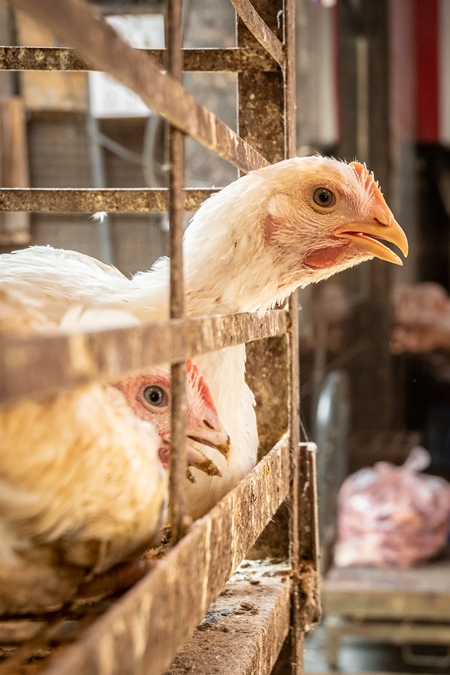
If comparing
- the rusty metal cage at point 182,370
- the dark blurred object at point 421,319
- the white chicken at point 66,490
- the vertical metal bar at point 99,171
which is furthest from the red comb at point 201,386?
the dark blurred object at point 421,319

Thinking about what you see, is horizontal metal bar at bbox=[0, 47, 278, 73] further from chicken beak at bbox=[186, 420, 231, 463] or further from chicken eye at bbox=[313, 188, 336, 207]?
chicken beak at bbox=[186, 420, 231, 463]

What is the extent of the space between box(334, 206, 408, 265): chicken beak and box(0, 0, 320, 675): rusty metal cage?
186mm

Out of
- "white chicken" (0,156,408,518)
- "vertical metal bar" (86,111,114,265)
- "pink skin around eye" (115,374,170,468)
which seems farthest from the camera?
"vertical metal bar" (86,111,114,265)

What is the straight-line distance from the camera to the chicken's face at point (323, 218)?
60.4 inches

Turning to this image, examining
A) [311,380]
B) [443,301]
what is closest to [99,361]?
[311,380]

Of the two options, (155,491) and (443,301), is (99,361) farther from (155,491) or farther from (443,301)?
(443,301)

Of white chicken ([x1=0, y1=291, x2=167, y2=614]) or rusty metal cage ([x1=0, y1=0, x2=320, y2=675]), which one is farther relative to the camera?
white chicken ([x1=0, y1=291, x2=167, y2=614])

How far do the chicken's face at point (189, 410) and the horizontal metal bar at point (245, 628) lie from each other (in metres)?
0.27

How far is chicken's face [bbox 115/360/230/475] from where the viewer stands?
1157 millimetres

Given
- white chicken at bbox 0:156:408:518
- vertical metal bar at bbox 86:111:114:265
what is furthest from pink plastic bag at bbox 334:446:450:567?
white chicken at bbox 0:156:408:518

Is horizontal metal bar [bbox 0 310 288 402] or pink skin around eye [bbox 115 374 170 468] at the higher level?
horizontal metal bar [bbox 0 310 288 402]

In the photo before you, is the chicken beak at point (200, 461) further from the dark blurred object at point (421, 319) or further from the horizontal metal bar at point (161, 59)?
the dark blurred object at point (421, 319)

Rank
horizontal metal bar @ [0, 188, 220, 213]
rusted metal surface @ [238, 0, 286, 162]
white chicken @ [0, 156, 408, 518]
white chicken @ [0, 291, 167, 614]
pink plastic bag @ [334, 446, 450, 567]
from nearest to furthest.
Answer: white chicken @ [0, 291, 167, 614] < white chicken @ [0, 156, 408, 518] < horizontal metal bar @ [0, 188, 220, 213] < rusted metal surface @ [238, 0, 286, 162] < pink plastic bag @ [334, 446, 450, 567]

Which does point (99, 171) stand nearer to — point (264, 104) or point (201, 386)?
point (264, 104)
